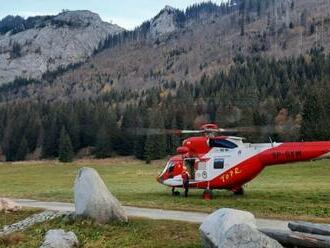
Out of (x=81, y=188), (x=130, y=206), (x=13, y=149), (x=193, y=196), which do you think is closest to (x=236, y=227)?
(x=81, y=188)

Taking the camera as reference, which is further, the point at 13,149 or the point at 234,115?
the point at 13,149

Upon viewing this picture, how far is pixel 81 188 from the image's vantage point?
2714 cm

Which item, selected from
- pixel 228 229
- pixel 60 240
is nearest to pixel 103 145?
pixel 60 240

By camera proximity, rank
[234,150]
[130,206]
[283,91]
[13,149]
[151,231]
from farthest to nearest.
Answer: [283,91]
[13,149]
[234,150]
[130,206]
[151,231]

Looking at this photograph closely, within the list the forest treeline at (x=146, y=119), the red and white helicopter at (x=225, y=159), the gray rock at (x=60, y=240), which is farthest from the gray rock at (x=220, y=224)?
the forest treeline at (x=146, y=119)

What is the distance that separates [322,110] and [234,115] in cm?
3663

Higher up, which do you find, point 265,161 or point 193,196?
point 265,161

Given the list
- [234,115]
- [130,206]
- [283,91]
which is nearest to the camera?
[130,206]

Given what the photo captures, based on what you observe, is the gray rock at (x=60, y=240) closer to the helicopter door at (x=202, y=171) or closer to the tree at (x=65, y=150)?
the helicopter door at (x=202, y=171)

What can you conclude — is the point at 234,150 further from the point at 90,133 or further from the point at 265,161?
the point at 90,133

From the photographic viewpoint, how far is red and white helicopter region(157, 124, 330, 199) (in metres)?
33.7

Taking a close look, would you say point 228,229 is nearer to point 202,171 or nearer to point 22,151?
point 202,171

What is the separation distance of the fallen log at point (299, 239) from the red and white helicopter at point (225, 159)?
14541mm

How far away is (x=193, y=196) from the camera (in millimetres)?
37719
